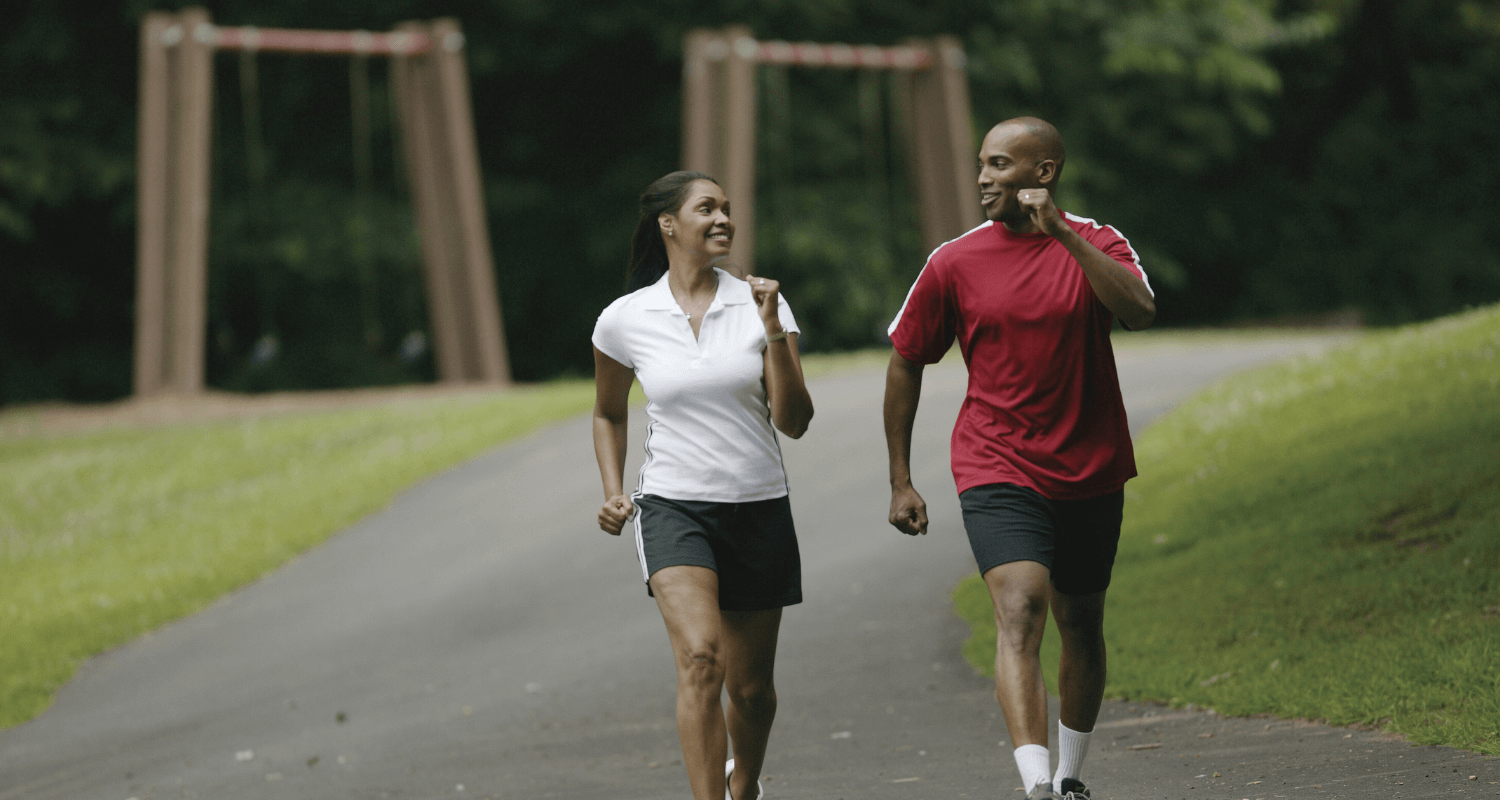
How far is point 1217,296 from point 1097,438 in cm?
2927

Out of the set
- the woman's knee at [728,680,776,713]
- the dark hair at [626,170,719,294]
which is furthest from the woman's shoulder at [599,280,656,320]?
the woman's knee at [728,680,776,713]

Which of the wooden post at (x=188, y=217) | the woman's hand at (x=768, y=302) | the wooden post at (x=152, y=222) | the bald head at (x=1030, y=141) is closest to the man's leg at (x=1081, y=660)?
the woman's hand at (x=768, y=302)

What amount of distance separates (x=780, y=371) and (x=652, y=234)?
74 centimetres

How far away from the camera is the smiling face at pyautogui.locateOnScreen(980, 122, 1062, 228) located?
184 inches

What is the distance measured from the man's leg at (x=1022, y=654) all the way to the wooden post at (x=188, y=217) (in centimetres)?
1407

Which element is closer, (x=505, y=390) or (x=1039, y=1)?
(x=505, y=390)

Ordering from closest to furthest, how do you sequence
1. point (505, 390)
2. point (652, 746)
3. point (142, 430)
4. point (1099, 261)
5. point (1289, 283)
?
1. point (1099, 261)
2. point (652, 746)
3. point (142, 430)
4. point (505, 390)
5. point (1289, 283)

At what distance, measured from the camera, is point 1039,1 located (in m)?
26.4

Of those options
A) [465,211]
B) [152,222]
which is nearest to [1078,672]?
[152,222]

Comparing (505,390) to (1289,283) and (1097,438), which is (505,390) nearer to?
(1097,438)

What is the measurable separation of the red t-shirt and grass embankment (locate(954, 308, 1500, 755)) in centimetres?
204

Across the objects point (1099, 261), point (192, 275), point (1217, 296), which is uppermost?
point (1099, 261)

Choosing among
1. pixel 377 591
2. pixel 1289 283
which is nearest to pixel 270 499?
pixel 377 591

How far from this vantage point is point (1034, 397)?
465 centimetres
